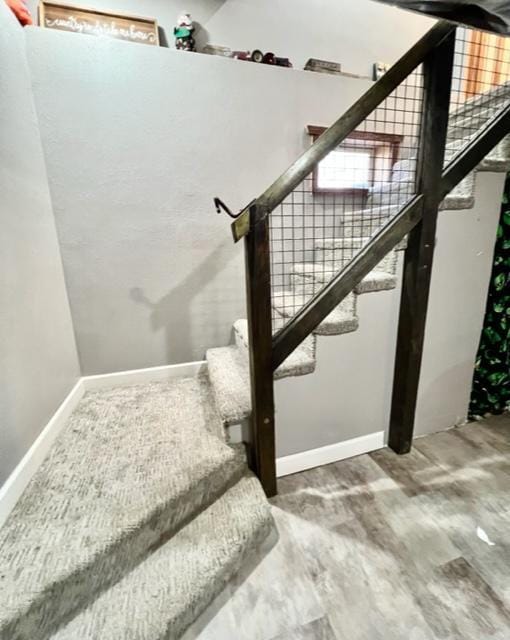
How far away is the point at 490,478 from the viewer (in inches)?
62.9

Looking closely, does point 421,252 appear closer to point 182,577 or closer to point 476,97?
point 476,97

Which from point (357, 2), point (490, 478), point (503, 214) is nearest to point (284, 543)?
point (490, 478)

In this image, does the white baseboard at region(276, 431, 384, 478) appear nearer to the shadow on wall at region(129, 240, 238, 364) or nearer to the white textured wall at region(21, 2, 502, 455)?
the white textured wall at region(21, 2, 502, 455)

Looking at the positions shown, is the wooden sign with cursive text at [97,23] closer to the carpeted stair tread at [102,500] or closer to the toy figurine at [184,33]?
the toy figurine at [184,33]

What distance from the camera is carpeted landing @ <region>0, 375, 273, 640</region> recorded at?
867 millimetres

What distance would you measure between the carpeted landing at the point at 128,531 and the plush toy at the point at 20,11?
7.07 feet

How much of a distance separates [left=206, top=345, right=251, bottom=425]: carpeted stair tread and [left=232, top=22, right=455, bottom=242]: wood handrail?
0.80 m

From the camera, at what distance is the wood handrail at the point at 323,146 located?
1.13 m

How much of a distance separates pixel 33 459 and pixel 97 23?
2.43 m

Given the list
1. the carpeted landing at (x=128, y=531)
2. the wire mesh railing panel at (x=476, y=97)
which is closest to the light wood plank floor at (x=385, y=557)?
the carpeted landing at (x=128, y=531)

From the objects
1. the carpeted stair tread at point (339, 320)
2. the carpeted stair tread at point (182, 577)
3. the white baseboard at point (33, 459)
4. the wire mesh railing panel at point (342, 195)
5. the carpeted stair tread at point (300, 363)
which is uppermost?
the wire mesh railing panel at point (342, 195)

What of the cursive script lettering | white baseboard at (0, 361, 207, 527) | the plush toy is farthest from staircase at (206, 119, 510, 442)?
the plush toy

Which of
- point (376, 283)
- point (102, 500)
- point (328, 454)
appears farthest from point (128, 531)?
point (376, 283)

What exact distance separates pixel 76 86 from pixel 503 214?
266cm
